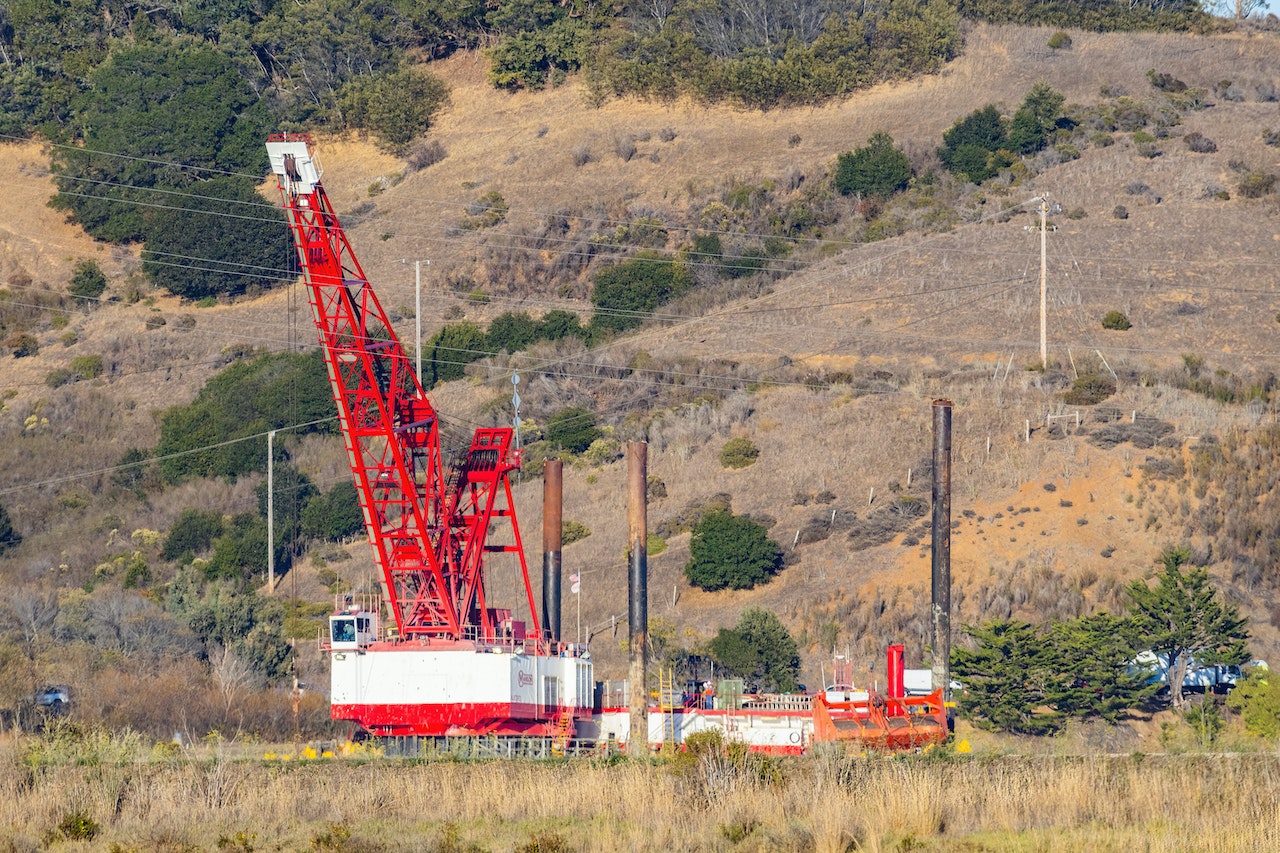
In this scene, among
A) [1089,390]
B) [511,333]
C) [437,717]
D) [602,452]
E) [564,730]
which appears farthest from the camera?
[511,333]

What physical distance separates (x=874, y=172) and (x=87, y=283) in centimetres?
5344

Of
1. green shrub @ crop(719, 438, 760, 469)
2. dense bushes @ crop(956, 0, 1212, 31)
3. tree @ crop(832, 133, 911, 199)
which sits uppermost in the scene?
dense bushes @ crop(956, 0, 1212, 31)

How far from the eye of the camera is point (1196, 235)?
102 meters

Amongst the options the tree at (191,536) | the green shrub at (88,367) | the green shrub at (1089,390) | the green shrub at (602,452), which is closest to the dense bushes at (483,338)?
the green shrub at (602,452)

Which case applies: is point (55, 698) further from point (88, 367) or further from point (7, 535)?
point (88, 367)

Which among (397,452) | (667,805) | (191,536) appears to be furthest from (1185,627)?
(191,536)

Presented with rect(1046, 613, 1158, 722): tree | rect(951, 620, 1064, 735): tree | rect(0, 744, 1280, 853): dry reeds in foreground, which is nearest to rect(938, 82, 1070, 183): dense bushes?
rect(1046, 613, 1158, 722): tree

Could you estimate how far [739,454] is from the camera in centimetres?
8231

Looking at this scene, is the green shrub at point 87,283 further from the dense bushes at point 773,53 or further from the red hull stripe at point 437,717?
the red hull stripe at point 437,717

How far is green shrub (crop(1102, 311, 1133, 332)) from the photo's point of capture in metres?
92.1

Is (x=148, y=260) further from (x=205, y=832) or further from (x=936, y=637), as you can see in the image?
(x=205, y=832)

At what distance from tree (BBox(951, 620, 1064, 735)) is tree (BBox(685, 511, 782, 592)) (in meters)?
19.2

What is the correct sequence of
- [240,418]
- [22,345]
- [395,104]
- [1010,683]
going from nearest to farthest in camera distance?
[1010,683] < [240,418] < [22,345] < [395,104]

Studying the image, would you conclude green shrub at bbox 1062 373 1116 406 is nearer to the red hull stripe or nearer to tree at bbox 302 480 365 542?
tree at bbox 302 480 365 542
